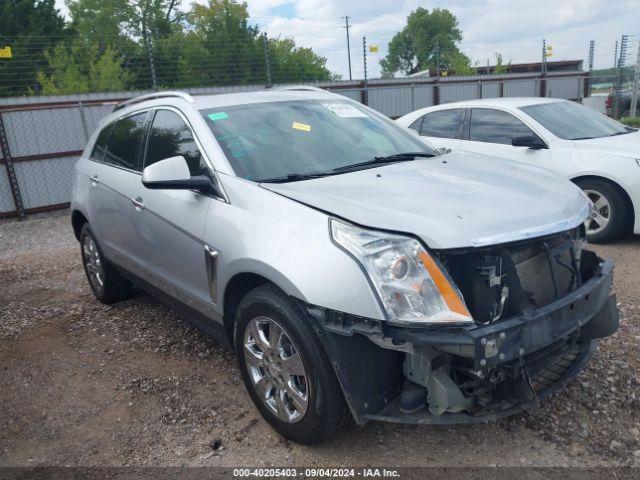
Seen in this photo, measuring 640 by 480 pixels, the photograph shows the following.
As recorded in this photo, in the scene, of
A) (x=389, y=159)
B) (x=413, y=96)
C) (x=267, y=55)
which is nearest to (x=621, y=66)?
(x=413, y=96)

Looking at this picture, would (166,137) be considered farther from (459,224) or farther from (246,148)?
(459,224)

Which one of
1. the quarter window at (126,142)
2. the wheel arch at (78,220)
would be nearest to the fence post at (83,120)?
the wheel arch at (78,220)

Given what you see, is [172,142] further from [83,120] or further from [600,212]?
[83,120]

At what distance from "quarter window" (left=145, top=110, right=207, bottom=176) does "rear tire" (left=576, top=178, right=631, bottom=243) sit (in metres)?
4.29

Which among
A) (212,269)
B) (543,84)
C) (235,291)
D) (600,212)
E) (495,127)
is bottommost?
(600,212)

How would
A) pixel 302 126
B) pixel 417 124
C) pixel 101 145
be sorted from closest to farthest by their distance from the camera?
pixel 302 126, pixel 101 145, pixel 417 124

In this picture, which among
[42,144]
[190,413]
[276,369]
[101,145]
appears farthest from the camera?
[42,144]

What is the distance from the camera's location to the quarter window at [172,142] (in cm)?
340

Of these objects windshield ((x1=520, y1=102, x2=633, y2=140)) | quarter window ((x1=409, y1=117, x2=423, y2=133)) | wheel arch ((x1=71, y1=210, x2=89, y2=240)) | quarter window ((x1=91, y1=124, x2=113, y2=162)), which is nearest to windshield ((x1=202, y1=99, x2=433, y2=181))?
quarter window ((x1=91, y1=124, x2=113, y2=162))

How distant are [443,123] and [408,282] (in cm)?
555

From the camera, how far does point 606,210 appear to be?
232 inches

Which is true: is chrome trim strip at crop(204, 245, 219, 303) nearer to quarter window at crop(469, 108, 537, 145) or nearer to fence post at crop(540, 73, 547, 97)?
quarter window at crop(469, 108, 537, 145)

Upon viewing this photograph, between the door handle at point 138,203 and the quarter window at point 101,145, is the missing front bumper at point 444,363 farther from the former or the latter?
the quarter window at point 101,145

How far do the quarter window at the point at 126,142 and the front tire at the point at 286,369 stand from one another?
1.91 meters
